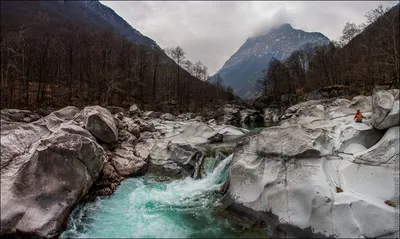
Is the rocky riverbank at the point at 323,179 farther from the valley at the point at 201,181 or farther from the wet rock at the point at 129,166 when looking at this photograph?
the wet rock at the point at 129,166

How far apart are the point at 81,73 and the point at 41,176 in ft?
139

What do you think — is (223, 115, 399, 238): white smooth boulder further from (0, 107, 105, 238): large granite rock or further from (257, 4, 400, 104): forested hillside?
(257, 4, 400, 104): forested hillside

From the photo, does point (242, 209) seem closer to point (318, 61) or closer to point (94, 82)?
point (94, 82)

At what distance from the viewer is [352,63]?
54812 mm

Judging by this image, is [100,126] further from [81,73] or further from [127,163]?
[81,73]

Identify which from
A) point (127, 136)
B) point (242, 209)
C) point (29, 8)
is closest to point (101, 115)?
point (127, 136)

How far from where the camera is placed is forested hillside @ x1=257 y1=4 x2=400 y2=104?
3950 centimetres

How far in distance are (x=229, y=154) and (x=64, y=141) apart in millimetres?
10294

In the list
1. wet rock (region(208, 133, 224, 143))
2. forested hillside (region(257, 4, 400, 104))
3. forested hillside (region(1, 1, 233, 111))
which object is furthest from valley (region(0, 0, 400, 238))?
forested hillside (region(257, 4, 400, 104))

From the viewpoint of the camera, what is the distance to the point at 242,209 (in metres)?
11.4

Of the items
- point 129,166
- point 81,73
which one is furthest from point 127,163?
point 81,73

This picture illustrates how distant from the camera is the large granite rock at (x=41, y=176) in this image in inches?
380

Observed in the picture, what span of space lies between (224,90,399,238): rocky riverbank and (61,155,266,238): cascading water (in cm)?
140

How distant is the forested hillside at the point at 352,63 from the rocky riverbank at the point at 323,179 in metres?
26.3
